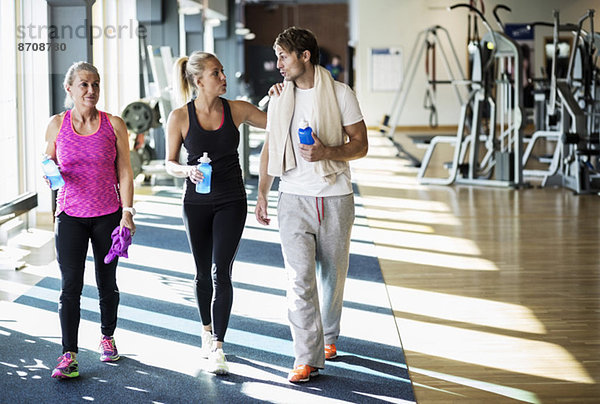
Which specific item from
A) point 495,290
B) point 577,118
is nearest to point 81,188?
point 495,290

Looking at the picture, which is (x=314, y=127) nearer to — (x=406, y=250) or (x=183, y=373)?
(x=183, y=373)

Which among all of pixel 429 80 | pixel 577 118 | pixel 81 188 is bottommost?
pixel 81 188

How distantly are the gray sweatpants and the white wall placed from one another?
1609 centimetres

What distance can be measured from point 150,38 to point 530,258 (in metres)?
4.73

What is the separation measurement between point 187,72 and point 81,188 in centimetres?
68

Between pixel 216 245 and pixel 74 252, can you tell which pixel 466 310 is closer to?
pixel 216 245

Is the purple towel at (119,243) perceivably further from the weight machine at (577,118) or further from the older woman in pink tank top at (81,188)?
the weight machine at (577,118)

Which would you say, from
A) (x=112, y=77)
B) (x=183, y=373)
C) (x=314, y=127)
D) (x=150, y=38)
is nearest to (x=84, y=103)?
(x=314, y=127)

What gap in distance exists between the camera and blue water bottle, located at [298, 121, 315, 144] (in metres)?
3.14

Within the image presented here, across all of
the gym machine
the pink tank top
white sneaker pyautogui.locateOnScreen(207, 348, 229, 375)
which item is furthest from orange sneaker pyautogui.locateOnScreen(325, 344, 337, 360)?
the gym machine

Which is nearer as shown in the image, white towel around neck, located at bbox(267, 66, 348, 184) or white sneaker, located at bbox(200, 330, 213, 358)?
white towel around neck, located at bbox(267, 66, 348, 184)

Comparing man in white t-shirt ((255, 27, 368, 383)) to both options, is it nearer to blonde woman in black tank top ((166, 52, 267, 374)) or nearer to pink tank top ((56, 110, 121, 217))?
blonde woman in black tank top ((166, 52, 267, 374))

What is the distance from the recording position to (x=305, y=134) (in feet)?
10.3

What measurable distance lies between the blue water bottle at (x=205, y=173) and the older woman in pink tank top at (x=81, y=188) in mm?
340
